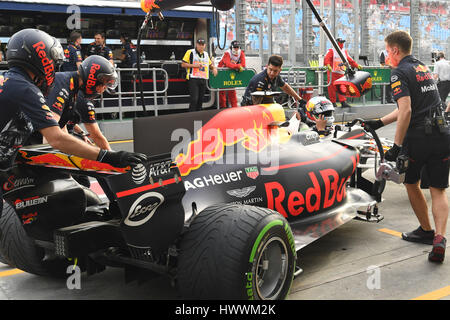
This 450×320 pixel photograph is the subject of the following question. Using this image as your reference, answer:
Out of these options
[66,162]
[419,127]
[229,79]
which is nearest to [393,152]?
[419,127]

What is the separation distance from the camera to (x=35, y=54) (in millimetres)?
3336

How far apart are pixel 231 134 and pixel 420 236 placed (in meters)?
2.14

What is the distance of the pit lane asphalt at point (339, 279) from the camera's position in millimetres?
3796

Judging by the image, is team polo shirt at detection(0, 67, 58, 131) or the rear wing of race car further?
team polo shirt at detection(0, 67, 58, 131)

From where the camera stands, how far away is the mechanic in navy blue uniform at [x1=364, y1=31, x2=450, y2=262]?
179 inches

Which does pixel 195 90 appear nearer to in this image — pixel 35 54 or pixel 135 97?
pixel 135 97

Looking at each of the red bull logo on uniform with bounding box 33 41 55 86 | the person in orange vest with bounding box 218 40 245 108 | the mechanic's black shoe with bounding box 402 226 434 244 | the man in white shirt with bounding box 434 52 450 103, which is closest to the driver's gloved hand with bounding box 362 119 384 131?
the mechanic's black shoe with bounding box 402 226 434 244

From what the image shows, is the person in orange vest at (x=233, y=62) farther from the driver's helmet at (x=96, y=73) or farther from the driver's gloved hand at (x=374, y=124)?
the driver's helmet at (x=96, y=73)

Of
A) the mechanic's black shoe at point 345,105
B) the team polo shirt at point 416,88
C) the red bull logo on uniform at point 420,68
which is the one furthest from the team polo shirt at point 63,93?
the mechanic's black shoe at point 345,105

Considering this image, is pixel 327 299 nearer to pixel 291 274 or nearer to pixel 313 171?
pixel 291 274

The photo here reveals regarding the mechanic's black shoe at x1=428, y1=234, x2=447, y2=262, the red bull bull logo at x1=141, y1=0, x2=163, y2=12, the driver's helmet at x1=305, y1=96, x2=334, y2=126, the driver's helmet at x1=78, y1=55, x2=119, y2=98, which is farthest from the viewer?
the driver's helmet at x1=305, y1=96, x2=334, y2=126

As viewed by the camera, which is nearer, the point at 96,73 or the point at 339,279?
the point at 339,279

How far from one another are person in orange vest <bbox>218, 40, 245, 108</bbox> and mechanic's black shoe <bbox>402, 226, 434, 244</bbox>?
900 cm

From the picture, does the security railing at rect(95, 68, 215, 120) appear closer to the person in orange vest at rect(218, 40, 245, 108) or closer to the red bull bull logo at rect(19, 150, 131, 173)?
the person in orange vest at rect(218, 40, 245, 108)
